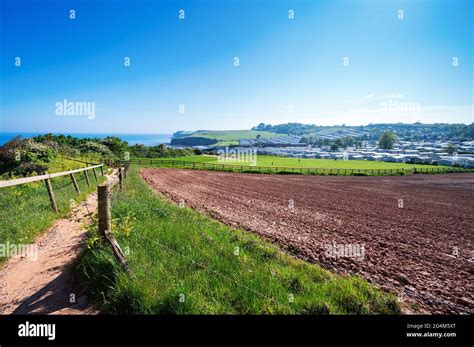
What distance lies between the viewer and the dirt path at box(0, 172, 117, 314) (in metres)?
4.20

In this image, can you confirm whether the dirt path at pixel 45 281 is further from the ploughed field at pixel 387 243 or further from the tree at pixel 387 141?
the tree at pixel 387 141

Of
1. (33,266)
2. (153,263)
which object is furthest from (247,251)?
(33,266)

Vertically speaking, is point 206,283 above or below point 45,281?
above

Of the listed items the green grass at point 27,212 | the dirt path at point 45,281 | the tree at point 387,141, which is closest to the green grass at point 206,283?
the dirt path at point 45,281

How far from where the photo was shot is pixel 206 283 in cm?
456

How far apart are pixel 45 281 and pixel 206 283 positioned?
3.04 m

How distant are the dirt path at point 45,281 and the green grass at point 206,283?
0.31 metres

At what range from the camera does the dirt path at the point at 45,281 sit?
4203mm

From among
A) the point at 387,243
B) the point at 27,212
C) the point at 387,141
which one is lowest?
the point at 387,243

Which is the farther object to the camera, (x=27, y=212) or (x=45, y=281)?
(x=27, y=212)

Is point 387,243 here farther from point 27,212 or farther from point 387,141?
point 387,141

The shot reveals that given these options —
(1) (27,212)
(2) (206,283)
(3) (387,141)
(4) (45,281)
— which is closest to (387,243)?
(2) (206,283)
